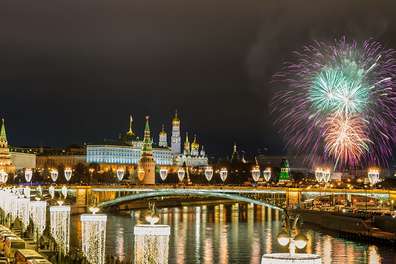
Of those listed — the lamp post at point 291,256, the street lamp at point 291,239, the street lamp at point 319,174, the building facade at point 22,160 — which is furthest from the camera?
the building facade at point 22,160

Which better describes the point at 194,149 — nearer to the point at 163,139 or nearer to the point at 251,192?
the point at 163,139

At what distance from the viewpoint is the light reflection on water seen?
36.7 meters

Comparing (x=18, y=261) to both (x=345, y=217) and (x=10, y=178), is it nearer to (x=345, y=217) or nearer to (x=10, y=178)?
(x=345, y=217)

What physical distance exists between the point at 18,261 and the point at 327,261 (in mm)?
18470

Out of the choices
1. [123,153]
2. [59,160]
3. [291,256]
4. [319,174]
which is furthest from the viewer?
[123,153]

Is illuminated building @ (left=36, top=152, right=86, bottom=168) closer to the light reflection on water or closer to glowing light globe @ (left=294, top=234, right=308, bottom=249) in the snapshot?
the light reflection on water

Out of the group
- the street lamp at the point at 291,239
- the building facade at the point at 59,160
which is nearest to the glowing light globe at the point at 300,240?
the street lamp at the point at 291,239

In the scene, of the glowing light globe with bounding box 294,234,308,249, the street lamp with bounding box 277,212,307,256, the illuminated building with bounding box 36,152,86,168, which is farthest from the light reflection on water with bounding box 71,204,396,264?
the illuminated building with bounding box 36,152,86,168

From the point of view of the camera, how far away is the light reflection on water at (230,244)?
36719 mm

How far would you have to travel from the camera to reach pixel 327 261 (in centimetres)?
3597

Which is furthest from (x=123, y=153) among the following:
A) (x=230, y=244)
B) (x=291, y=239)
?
(x=291, y=239)

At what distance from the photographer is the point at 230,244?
42219 mm

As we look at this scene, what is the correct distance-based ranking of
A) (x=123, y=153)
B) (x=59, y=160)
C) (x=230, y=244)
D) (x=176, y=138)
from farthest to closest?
(x=176, y=138), (x=123, y=153), (x=59, y=160), (x=230, y=244)

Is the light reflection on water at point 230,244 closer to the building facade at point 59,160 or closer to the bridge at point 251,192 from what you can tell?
Answer: the bridge at point 251,192
